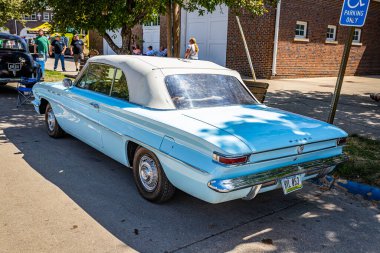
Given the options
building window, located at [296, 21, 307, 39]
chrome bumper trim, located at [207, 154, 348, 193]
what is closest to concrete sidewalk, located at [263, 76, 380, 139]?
building window, located at [296, 21, 307, 39]

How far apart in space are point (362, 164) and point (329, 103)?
577cm

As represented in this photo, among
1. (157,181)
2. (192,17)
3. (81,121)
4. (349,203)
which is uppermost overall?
(192,17)

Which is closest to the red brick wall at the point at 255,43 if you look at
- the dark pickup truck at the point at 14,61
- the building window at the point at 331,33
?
the building window at the point at 331,33

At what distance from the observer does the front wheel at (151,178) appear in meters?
3.84

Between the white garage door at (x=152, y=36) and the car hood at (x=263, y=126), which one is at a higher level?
the white garage door at (x=152, y=36)

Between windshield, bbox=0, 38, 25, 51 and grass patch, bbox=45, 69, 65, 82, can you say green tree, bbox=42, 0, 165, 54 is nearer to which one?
windshield, bbox=0, 38, 25, 51

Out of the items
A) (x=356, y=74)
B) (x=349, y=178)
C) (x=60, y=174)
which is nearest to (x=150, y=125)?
(x=60, y=174)

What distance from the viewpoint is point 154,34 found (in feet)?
75.0

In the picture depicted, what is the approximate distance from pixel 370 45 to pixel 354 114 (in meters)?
13.9

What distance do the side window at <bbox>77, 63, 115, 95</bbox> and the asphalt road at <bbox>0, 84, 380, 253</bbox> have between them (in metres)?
1.12

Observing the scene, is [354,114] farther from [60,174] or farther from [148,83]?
[60,174]

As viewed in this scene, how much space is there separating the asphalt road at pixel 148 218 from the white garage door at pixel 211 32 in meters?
14.1

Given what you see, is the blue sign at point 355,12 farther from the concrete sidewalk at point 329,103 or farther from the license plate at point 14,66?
the license plate at point 14,66

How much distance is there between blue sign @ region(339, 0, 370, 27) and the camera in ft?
16.9
